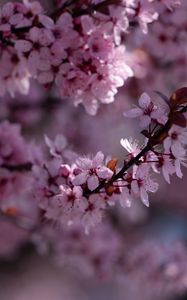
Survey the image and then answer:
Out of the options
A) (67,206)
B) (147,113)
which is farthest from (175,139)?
(67,206)

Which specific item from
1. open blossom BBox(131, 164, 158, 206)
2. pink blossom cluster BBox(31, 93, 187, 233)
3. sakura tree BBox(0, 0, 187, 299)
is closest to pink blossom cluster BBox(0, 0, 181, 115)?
sakura tree BBox(0, 0, 187, 299)

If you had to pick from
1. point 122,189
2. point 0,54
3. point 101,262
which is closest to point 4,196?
point 0,54

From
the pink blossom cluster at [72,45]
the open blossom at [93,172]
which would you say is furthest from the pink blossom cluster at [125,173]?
the pink blossom cluster at [72,45]

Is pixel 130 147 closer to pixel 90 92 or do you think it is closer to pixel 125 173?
pixel 125 173

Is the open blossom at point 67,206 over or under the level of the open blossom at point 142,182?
under

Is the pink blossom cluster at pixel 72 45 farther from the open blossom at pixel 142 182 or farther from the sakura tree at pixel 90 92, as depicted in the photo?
the open blossom at pixel 142 182

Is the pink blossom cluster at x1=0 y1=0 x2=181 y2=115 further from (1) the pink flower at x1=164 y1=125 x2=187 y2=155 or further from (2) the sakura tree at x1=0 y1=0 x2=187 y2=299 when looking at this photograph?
(1) the pink flower at x1=164 y1=125 x2=187 y2=155
